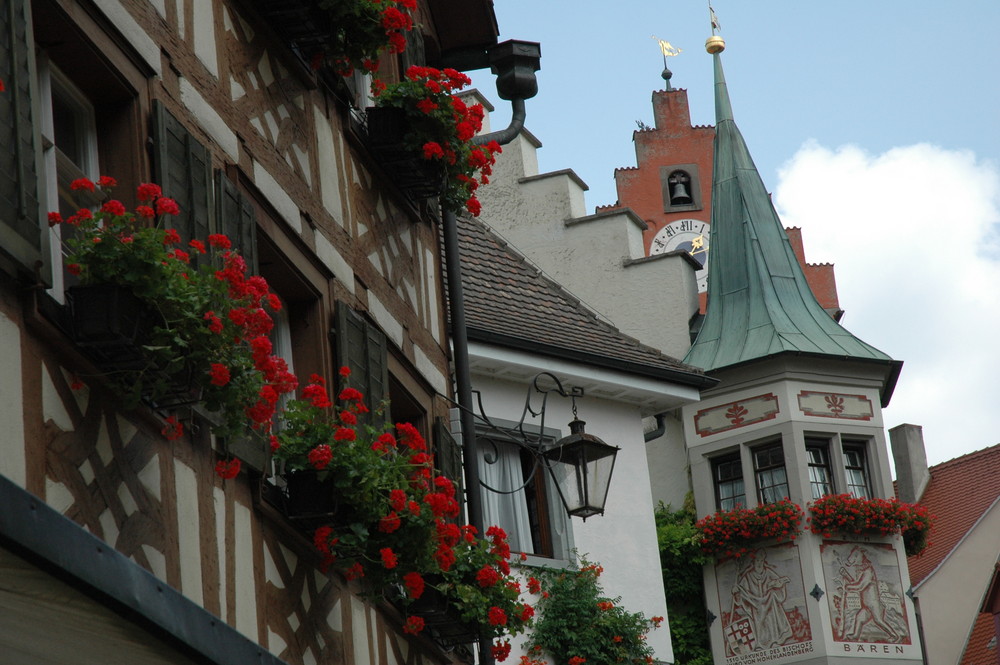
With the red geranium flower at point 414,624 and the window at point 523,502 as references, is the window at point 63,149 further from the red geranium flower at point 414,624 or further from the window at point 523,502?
the window at point 523,502

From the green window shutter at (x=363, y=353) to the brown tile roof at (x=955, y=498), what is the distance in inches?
791

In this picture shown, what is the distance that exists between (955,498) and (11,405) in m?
26.1

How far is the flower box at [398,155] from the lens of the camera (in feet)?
32.6

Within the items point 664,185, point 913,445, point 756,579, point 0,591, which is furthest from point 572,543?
point 664,185

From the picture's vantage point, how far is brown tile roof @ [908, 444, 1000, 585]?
28562 millimetres

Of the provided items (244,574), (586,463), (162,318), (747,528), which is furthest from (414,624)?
(747,528)

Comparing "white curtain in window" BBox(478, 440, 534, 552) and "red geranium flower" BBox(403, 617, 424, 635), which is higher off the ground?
"white curtain in window" BBox(478, 440, 534, 552)

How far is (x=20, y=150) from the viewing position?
17.9ft

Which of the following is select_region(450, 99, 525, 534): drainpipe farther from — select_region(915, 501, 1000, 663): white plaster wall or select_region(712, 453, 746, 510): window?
select_region(915, 501, 1000, 663): white plaster wall

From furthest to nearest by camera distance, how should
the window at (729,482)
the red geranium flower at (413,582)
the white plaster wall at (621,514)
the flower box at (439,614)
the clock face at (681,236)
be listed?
the clock face at (681,236) → the window at (729,482) → the white plaster wall at (621,514) → the flower box at (439,614) → the red geranium flower at (413,582)

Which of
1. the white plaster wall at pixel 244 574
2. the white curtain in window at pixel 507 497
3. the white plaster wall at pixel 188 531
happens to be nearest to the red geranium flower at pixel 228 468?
the white plaster wall at pixel 188 531

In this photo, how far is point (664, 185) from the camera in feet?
120

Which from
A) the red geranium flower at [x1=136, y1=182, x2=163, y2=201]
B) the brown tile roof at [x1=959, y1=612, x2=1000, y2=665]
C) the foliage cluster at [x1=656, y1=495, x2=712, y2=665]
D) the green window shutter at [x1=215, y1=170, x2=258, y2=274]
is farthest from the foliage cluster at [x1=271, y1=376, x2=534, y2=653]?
the brown tile roof at [x1=959, y1=612, x2=1000, y2=665]

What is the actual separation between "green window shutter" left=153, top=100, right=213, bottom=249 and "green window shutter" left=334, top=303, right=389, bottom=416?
177cm
